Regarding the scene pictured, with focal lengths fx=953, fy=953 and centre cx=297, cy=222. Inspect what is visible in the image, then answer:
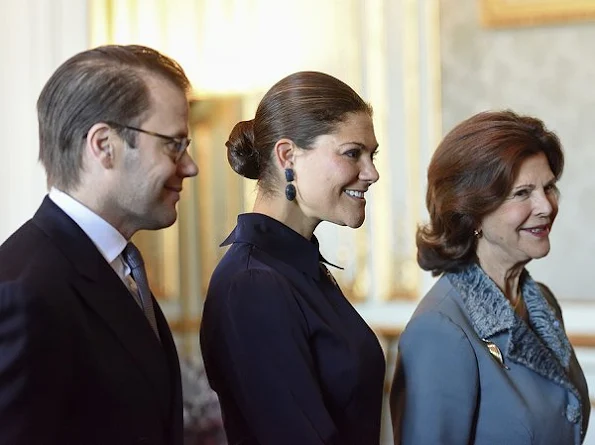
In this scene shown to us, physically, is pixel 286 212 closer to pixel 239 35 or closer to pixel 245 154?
pixel 245 154

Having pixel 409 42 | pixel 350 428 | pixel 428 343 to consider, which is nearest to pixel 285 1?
pixel 409 42

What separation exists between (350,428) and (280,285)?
32 cm

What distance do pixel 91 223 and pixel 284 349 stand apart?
41cm

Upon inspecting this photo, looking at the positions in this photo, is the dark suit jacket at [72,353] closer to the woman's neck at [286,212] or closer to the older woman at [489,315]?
the woman's neck at [286,212]

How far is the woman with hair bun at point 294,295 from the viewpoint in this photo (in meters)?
1.72

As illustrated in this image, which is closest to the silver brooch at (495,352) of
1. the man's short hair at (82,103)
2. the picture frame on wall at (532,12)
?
the man's short hair at (82,103)

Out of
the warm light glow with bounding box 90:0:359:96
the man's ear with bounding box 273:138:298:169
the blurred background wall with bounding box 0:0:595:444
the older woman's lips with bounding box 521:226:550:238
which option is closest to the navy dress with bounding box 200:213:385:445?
the man's ear with bounding box 273:138:298:169

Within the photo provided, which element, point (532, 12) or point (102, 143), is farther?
point (532, 12)

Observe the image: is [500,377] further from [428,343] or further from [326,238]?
[326,238]

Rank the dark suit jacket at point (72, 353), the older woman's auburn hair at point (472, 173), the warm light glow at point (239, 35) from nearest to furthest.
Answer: the dark suit jacket at point (72, 353)
the older woman's auburn hair at point (472, 173)
the warm light glow at point (239, 35)

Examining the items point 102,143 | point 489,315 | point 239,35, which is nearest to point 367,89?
point 239,35

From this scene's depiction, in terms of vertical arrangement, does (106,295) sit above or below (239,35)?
below

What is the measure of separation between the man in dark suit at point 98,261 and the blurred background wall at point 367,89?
2625mm

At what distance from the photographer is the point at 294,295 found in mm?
1800
